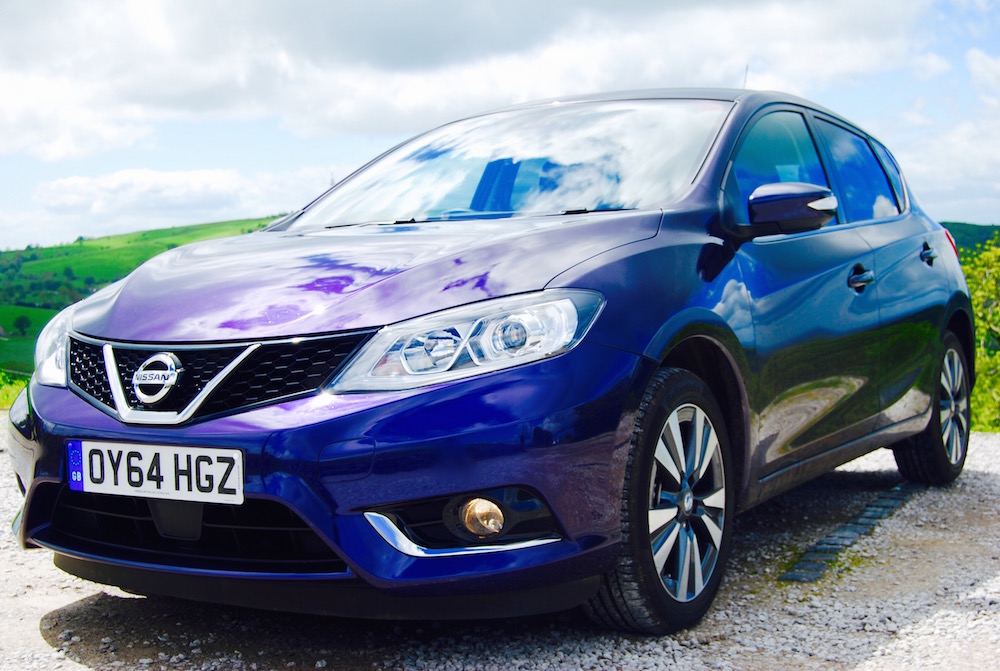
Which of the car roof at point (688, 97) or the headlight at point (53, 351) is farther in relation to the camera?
the car roof at point (688, 97)

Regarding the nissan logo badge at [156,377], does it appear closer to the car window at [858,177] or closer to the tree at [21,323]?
the car window at [858,177]

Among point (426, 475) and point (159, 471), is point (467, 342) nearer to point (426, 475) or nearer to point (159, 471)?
point (426, 475)

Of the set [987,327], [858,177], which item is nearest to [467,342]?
[858,177]

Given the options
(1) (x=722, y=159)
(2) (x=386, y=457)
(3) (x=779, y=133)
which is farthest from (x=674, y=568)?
(3) (x=779, y=133)

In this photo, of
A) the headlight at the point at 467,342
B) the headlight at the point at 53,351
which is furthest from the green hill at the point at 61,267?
the headlight at the point at 467,342

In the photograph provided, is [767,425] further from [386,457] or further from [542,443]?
[386,457]

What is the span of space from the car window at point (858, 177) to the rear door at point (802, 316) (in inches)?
8.3

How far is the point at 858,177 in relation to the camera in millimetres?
4863

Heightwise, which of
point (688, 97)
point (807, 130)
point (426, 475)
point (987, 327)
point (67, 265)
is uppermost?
point (688, 97)

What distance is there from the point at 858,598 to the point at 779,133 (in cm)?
174

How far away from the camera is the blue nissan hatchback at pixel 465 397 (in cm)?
254

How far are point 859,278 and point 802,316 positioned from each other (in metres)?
0.63

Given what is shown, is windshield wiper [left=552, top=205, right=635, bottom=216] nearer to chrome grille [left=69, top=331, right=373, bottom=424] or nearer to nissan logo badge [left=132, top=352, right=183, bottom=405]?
chrome grille [left=69, top=331, right=373, bottom=424]

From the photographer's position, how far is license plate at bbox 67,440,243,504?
256 cm
